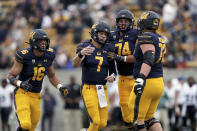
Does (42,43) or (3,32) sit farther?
(3,32)

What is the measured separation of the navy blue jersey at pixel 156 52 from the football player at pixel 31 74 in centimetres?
180

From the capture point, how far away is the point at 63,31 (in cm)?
2012

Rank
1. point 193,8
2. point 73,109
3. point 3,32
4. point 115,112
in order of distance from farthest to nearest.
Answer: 1. point 3,32
2. point 193,8
3. point 73,109
4. point 115,112

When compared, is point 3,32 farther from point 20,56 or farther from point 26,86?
point 26,86

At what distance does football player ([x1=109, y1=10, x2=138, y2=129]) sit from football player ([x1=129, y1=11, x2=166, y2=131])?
2.29 feet

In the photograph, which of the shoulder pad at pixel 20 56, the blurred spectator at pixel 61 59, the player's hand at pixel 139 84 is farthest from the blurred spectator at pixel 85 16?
the player's hand at pixel 139 84

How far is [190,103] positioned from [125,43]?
7.40 metres

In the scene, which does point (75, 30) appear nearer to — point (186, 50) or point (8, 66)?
point (8, 66)

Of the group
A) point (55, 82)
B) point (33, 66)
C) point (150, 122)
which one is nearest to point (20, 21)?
point (55, 82)

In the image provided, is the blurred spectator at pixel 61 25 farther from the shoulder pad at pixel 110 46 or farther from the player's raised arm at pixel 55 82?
the shoulder pad at pixel 110 46

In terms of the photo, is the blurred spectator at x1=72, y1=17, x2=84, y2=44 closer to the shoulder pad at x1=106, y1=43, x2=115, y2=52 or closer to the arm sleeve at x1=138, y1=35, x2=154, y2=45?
the shoulder pad at x1=106, y1=43, x2=115, y2=52

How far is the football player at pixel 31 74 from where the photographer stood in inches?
378

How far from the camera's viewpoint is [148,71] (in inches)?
346

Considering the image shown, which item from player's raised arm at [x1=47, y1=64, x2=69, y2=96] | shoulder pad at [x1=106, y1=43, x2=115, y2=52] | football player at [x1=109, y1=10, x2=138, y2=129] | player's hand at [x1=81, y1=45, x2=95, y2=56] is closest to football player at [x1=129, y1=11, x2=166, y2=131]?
football player at [x1=109, y1=10, x2=138, y2=129]
